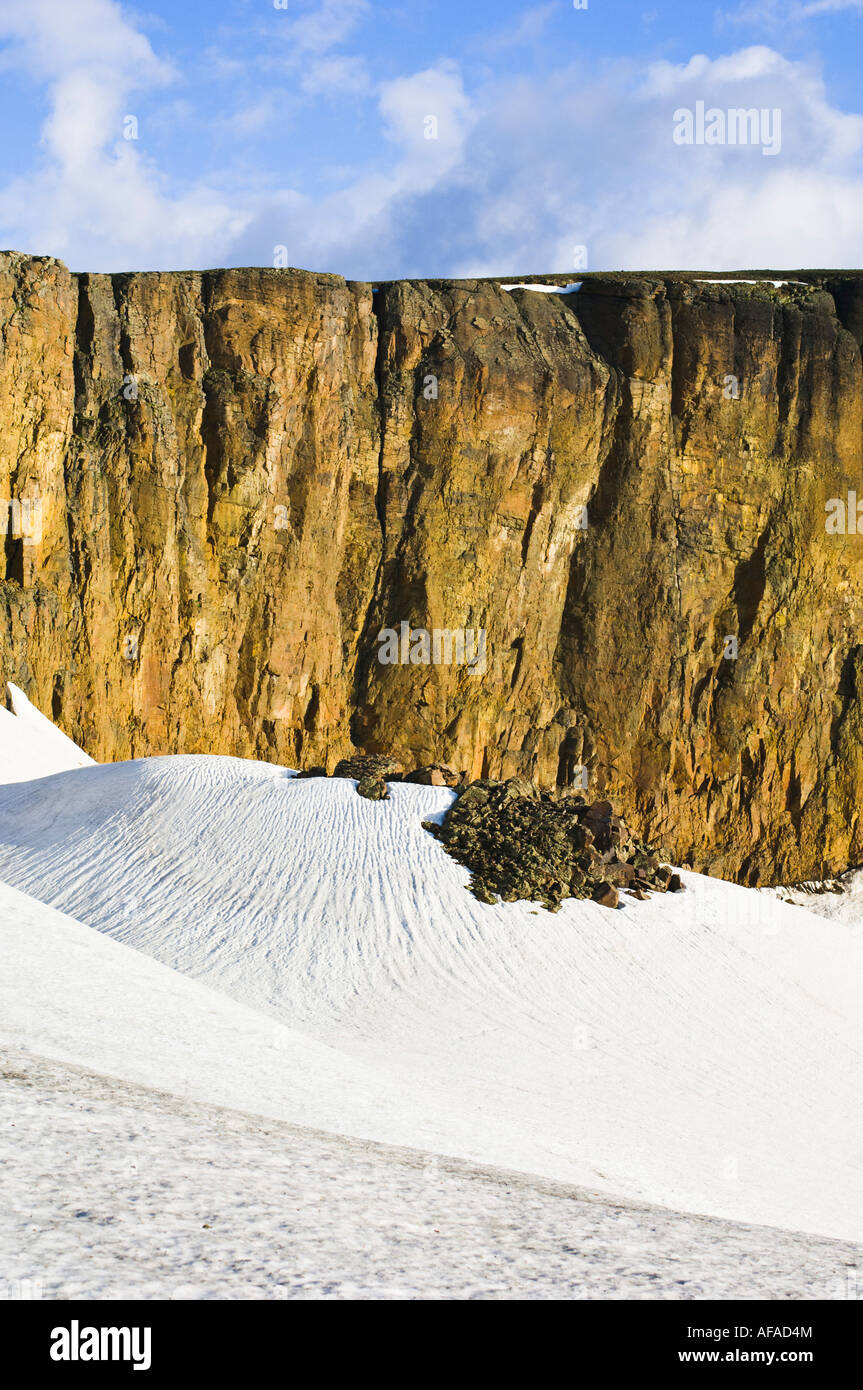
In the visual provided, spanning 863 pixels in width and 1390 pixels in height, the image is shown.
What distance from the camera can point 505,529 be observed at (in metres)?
40.9

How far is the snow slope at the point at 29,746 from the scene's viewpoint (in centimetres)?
2559

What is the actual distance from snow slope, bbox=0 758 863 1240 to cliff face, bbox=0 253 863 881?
16.6m

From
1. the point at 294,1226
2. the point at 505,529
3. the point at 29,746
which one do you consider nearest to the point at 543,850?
A: the point at 294,1226

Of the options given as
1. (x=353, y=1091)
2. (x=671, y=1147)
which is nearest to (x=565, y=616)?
(x=671, y=1147)

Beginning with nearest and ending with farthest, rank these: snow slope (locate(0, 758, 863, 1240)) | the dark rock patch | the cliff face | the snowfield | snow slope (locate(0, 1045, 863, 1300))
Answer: snow slope (locate(0, 1045, 863, 1300)) → the snowfield → snow slope (locate(0, 758, 863, 1240)) → the dark rock patch → the cliff face

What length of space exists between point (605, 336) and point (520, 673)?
13.1 metres

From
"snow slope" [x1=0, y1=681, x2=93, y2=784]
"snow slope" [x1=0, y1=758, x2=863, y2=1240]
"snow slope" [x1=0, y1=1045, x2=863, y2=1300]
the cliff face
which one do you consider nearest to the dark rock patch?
"snow slope" [x1=0, y1=758, x2=863, y2=1240]

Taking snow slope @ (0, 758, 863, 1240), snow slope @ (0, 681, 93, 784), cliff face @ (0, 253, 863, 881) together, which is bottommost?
snow slope @ (0, 758, 863, 1240)

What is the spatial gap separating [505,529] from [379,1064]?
30.5 metres

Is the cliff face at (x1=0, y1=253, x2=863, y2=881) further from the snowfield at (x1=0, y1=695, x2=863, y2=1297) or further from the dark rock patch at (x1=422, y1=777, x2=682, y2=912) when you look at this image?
the dark rock patch at (x1=422, y1=777, x2=682, y2=912)

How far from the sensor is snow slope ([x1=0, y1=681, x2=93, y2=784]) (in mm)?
25594

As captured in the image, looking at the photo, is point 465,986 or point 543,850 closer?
point 465,986

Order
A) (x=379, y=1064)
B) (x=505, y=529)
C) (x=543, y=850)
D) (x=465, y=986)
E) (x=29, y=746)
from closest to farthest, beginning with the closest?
(x=379, y=1064), (x=465, y=986), (x=543, y=850), (x=29, y=746), (x=505, y=529)

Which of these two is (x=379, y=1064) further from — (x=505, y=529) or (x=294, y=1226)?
(x=505, y=529)
